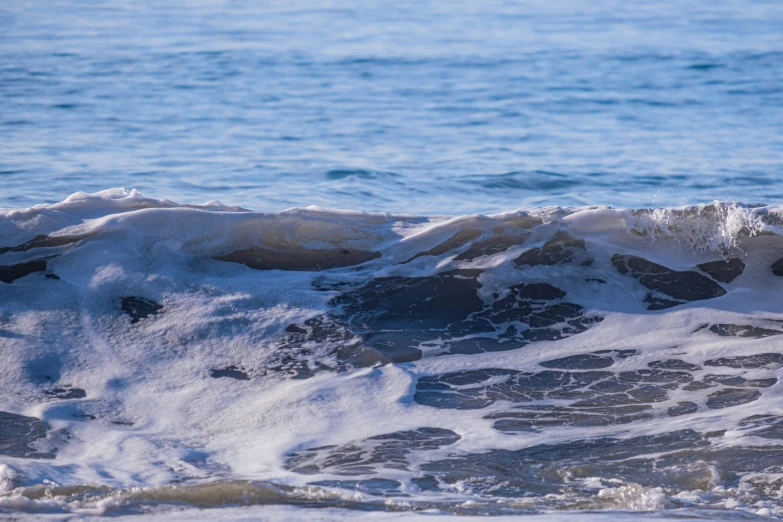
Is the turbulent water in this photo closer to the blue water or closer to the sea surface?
the sea surface

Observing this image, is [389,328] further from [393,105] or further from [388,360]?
[393,105]

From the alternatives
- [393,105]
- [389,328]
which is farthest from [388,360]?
[393,105]

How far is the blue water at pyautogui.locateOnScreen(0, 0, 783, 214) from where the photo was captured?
9992 mm

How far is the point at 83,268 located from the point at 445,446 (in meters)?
2.92

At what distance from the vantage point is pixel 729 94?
14773 millimetres

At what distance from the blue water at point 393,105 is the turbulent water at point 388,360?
2961 millimetres

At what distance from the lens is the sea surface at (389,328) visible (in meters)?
3.86

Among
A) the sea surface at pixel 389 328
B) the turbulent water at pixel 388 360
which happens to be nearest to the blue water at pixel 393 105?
the sea surface at pixel 389 328

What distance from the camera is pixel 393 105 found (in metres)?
14.0

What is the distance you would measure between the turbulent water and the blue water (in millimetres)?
2961

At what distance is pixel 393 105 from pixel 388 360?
9307mm

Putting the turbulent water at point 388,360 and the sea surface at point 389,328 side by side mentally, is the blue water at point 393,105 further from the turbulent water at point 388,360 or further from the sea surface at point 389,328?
the turbulent water at point 388,360

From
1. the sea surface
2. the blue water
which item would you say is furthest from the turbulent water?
the blue water

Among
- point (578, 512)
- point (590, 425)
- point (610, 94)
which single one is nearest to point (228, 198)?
point (590, 425)
